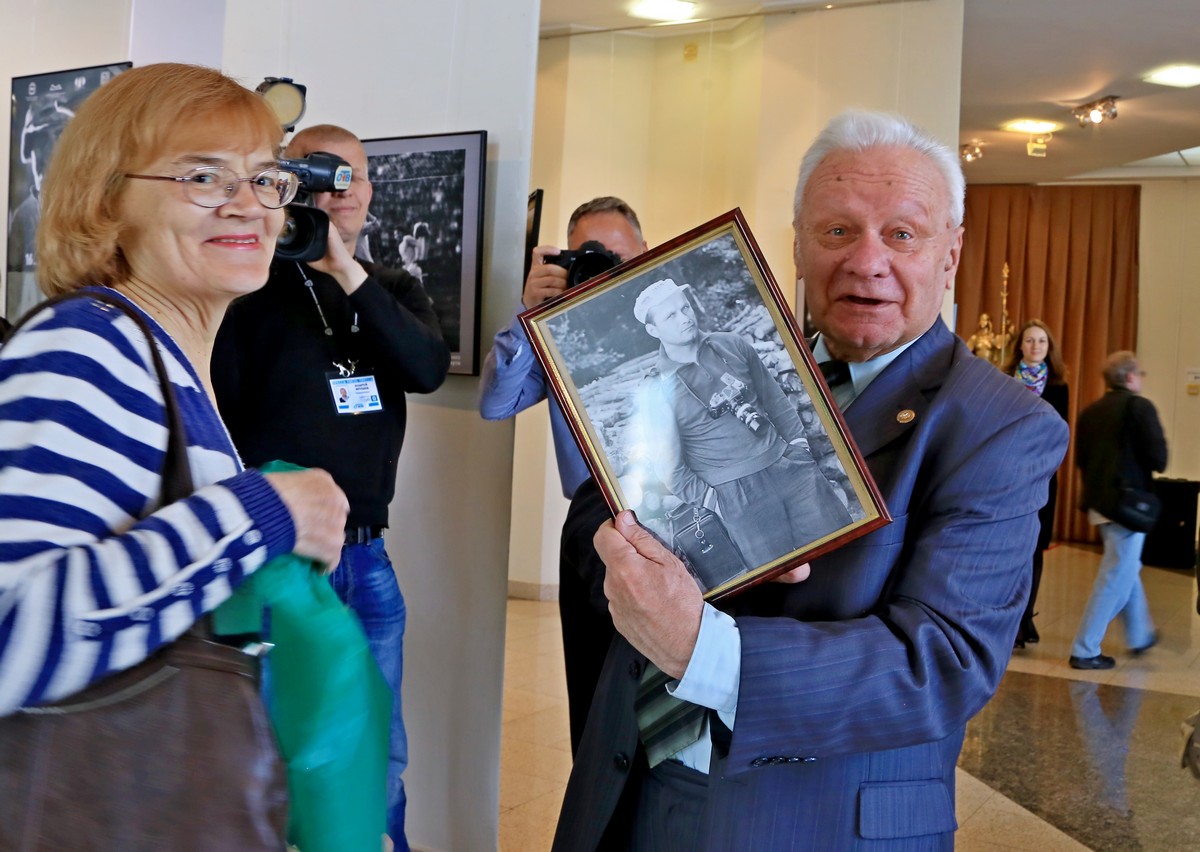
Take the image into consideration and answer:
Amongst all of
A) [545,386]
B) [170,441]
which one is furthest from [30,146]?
[170,441]

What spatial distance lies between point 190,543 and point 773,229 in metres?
2.26

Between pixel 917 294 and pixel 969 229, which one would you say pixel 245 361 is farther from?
pixel 969 229

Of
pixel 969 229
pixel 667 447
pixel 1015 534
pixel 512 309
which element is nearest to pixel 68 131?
pixel 667 447

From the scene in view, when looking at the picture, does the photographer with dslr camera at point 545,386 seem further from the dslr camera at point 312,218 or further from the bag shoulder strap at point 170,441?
the bag shoulder strap at point 170,441

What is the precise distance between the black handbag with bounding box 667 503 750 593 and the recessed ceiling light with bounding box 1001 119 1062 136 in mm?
7521

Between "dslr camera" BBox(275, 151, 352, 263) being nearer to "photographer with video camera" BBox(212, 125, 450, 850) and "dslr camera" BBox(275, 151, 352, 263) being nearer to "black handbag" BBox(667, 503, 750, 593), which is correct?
"photographer with video camera" BBox(212, 125, 450, 850)

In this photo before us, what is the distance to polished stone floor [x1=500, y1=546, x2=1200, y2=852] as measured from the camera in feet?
10.3

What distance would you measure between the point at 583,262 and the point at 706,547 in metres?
1.28

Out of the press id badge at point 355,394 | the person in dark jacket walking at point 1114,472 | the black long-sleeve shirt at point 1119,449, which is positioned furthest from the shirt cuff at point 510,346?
the black long-sleeve shirt at point 1119,449

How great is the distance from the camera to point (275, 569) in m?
1.06

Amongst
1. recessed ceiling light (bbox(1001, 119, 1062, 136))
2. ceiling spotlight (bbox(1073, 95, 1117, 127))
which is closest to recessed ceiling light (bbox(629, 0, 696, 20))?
ceiling spotlight (bbox(1073, 95, 1117, 127))

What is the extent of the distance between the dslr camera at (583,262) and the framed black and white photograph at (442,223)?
495mm

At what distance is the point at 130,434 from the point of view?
977 mm

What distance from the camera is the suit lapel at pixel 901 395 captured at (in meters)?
1.31
